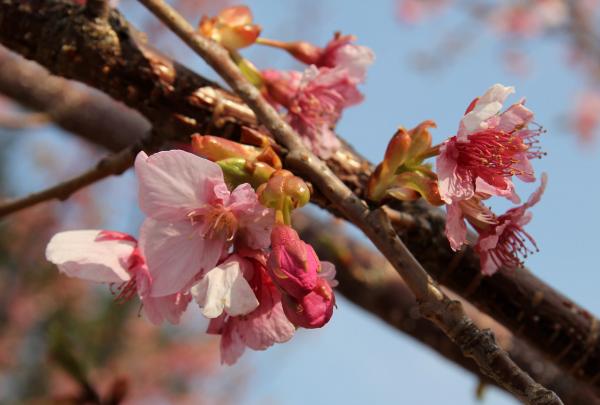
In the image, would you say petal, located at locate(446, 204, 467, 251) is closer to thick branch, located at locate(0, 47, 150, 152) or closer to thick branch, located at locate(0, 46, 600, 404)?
thick branch, located at locate(0, 46, 600, 404)

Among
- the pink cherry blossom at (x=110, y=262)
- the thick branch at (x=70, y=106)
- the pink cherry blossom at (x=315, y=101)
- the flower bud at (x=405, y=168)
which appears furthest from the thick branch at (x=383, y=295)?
the pink cherry blossom at (x=110, y=262)

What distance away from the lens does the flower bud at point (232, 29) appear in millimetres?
1134

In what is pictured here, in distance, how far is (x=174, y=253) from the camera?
2.68 ft

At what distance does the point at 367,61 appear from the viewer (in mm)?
1193

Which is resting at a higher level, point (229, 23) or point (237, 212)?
point (229, 23)

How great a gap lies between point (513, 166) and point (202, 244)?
0.42 metres

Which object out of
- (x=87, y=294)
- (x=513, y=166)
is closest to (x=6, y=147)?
(x=87, y=294)

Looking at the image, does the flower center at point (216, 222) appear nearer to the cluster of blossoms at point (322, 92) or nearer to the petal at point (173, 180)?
the petal at point (173, 180)

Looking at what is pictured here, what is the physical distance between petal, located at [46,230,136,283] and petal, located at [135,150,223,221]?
0.36 feet

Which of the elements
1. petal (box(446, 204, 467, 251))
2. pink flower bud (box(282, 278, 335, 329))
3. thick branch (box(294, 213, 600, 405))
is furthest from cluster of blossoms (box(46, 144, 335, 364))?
thick branch (box(294, 213, 600, 405))

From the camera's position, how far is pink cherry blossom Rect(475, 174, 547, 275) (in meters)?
0.91

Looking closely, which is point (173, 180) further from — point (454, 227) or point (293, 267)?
point (454, 227)

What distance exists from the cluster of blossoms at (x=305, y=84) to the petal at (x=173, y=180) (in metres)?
0.33

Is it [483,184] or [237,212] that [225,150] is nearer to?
[237,212]
